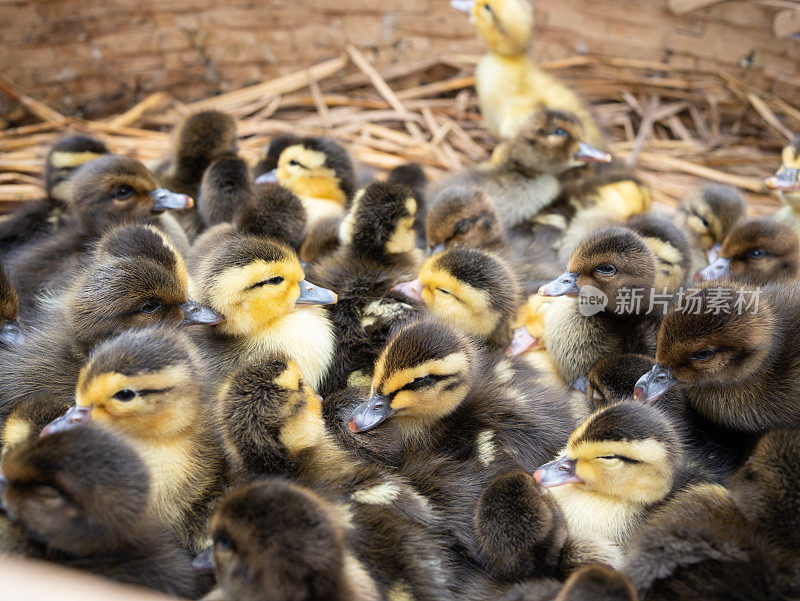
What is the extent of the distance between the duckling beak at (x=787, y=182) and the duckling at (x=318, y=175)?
5.78 feet

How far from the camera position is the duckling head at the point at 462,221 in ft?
8.75

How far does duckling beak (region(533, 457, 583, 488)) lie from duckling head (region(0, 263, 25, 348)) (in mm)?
1515

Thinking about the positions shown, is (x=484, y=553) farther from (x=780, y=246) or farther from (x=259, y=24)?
(x=259, y=24)

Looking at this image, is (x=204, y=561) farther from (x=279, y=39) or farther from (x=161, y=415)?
(x=279, y=39)

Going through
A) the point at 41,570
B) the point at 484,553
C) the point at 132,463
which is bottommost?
the point at 484,553

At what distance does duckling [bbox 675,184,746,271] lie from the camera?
2.93 metres

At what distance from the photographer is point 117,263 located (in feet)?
6.46

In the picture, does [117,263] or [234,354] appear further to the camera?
[234,354]

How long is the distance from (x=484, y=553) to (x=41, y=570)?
996 millimetres

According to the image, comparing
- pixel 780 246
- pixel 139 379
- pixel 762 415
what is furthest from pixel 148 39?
pixel 762 415

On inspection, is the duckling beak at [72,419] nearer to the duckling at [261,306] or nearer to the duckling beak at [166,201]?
the duckling at [261,306]

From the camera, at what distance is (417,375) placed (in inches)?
73.5

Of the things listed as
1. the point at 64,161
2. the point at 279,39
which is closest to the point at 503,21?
the point at 279,39

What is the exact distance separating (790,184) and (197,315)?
2434mm
